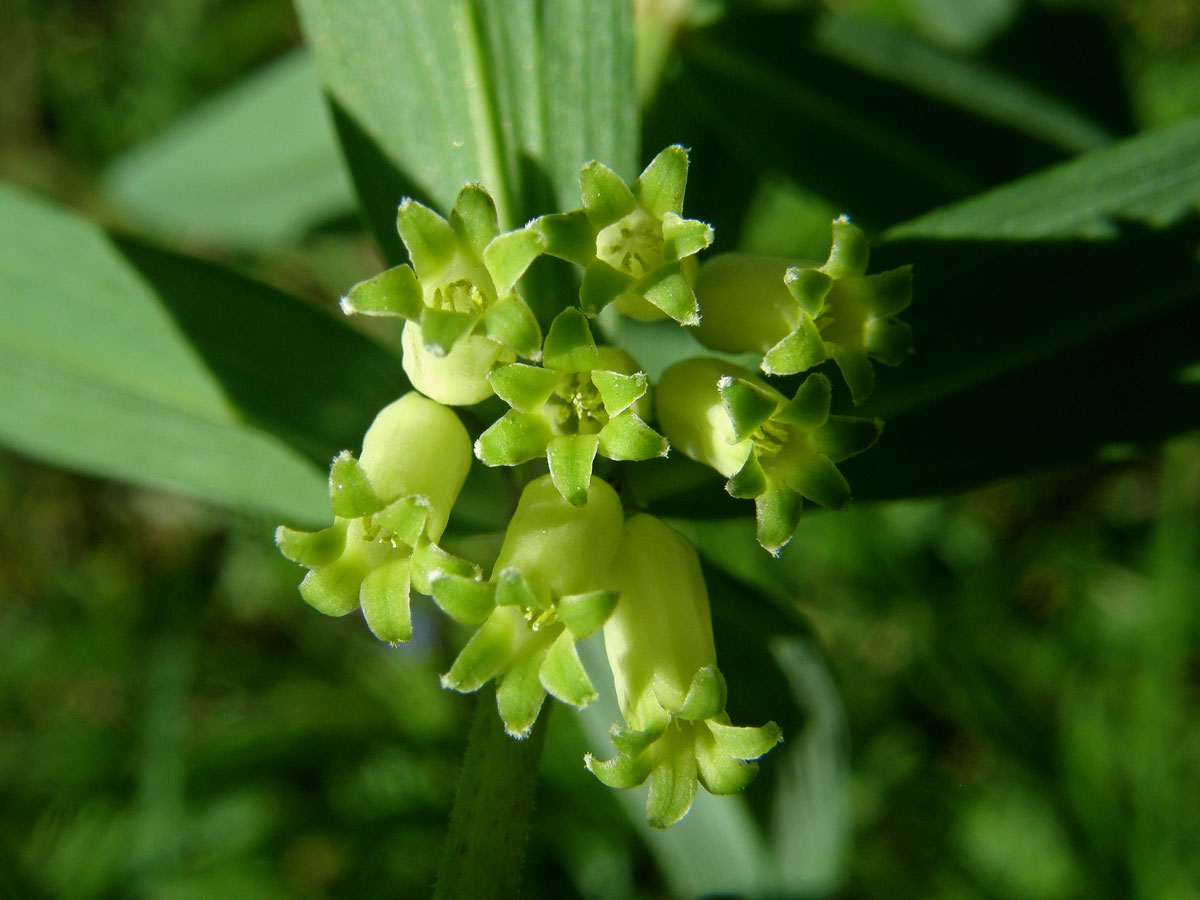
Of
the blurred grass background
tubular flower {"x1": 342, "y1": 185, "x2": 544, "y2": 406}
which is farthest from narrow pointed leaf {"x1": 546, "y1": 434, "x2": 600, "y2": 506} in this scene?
the blurred grass background

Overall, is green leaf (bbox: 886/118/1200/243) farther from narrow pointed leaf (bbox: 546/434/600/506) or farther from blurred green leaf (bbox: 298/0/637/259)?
narrow pointed leaf (bbox: 546/434/600/506)

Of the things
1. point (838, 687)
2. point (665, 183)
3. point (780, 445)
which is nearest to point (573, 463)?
point (780, 445)

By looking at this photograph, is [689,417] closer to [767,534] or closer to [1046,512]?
[767,534]

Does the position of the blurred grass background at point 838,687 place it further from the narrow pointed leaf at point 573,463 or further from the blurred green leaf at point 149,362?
the narrow pointed leaf at point 573,463

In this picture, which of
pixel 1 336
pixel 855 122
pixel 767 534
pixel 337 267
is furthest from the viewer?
pixel 337 267

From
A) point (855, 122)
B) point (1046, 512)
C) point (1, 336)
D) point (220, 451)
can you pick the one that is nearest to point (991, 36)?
point (855, 122)

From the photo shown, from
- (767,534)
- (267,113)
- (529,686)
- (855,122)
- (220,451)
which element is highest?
(267,113)
